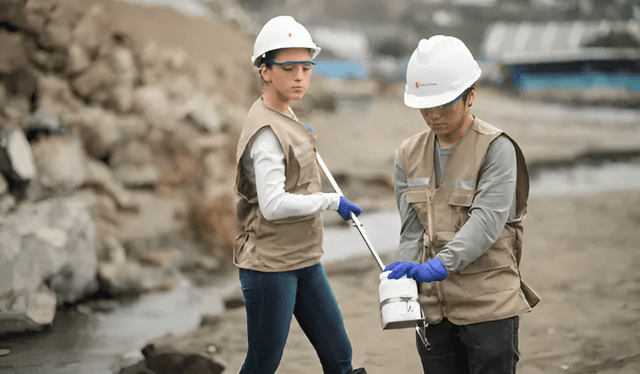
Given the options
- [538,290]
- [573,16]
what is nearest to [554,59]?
[573,16]

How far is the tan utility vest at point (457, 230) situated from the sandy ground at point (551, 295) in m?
1.45

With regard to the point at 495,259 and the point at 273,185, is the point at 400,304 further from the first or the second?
the point at 273,185

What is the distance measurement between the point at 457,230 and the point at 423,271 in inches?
7.6

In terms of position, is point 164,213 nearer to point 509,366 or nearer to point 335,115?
point 509,366

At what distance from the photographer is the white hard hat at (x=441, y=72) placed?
171cm

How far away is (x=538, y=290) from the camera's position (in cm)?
436

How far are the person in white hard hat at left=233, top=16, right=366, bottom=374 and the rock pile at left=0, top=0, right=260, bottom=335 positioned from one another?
2154mm

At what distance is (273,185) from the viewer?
1948 millimetres

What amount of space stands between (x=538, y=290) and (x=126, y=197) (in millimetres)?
3651

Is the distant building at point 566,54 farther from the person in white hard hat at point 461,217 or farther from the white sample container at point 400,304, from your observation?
the white sample container at point 400,304

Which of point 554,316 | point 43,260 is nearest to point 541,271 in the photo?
point 554,316

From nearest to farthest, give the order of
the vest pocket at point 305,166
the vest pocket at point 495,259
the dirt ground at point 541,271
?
the vest pocket at point 495,259 → the vest pocket at point 305,166 → the dirt ground at point 541,271

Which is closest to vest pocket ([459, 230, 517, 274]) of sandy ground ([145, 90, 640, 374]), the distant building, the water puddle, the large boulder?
sandy ground ([145, 90, 640, 374])

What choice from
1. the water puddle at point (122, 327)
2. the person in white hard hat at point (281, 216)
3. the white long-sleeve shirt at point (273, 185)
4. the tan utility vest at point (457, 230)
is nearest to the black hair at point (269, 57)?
the person in white hard hat at point (281, 216)
